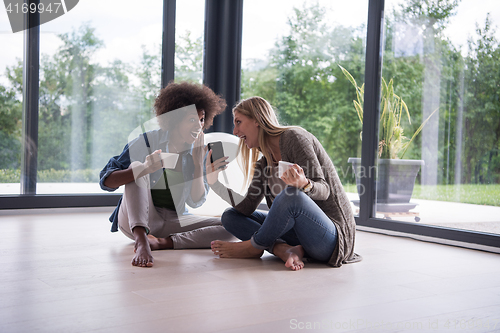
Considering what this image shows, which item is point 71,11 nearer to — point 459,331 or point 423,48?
point 423,48

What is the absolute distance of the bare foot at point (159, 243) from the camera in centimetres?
210

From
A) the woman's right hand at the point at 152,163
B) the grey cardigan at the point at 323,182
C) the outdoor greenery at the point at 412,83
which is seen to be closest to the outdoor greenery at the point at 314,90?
the outdoor greenery at the point at 412,83

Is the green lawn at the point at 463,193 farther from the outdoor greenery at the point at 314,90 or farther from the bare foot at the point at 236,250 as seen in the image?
the bare foot at the point at 236,250

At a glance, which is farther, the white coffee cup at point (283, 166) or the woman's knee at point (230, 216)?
the woman's knee at point (230, 216)

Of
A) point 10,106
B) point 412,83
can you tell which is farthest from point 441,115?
point 10,106

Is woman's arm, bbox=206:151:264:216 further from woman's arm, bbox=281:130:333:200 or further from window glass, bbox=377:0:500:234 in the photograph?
window glass, bbox=377:0:500:234

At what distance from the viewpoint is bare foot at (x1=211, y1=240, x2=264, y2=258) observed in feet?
6.38

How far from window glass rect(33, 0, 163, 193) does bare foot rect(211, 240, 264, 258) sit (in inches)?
83.0

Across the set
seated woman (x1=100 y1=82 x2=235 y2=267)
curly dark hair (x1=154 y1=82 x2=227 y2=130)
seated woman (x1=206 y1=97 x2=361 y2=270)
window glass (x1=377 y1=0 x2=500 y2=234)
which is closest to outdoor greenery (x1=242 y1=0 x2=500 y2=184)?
window glass (x1=377 y1=0 x2=500 y2=234)

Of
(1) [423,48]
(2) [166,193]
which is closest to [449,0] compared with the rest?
(1) [423,48]

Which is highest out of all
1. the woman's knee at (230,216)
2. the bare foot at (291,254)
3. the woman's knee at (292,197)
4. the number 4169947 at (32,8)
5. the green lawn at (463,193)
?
the number 4169947 at (32,8)

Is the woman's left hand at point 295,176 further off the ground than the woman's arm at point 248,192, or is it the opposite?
the woman's left hand at point 295,176

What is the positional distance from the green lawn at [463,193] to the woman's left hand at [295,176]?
1.31m

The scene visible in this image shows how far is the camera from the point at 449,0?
2.61 m
